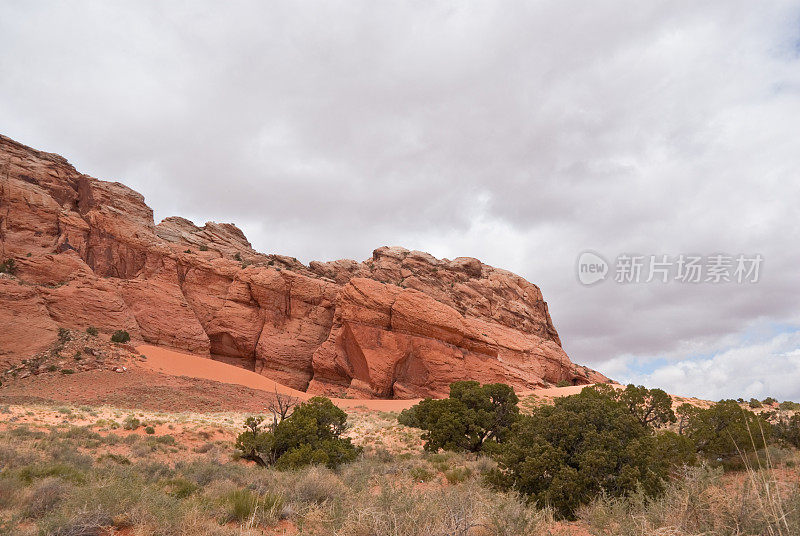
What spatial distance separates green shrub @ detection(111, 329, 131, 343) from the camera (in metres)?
33.7

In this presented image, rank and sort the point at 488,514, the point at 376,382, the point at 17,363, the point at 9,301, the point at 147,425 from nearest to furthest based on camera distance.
→ the point at 488,514, the point at 147,425, the point at 17,363, the point at 9,301, the point at 376,382

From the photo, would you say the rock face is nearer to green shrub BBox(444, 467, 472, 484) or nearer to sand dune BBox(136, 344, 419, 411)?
sand dune BBox(136, 344, 419, 411)

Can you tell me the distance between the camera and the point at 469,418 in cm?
1688

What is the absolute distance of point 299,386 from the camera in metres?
44.5

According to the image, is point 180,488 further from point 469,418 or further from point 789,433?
point 789,433

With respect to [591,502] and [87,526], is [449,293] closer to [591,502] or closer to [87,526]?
[591,502]

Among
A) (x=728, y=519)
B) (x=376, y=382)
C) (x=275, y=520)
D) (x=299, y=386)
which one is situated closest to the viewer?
(x=728, y=519)

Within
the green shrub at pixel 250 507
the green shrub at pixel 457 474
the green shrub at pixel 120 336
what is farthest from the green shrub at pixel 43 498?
the green shrub at pixel 120 336

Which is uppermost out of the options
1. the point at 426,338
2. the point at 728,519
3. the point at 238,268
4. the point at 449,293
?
the point at 449,293

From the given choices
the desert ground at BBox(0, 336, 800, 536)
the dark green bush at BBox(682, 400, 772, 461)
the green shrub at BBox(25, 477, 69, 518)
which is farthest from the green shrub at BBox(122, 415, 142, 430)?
the dark green bush at BBox(682, 400, 772, 461)

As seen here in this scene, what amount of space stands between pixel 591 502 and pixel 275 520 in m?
5.86

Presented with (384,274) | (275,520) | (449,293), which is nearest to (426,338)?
(449,293)

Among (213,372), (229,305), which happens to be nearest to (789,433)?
(213,372)

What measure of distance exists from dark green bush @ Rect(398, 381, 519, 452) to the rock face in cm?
2060
